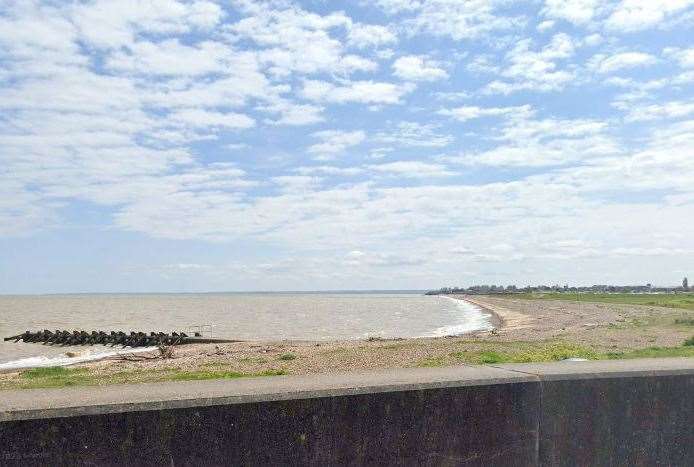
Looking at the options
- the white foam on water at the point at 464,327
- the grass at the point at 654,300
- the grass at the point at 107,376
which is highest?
the grass at the point at 654,300

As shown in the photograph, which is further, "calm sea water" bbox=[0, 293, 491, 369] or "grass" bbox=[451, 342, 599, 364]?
"calm sea water" bbox=[0, 293, 491, 369]

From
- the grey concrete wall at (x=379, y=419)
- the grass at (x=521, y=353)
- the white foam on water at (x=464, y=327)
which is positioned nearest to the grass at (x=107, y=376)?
the grass at (x=521, y=353)

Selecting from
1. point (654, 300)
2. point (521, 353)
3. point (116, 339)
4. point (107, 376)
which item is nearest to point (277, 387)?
point (107, 376)

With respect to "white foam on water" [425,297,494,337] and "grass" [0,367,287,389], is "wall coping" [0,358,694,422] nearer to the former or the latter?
"grass" [0,367,287,389]

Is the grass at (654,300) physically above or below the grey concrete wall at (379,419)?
below

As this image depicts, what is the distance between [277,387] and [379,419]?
608mm

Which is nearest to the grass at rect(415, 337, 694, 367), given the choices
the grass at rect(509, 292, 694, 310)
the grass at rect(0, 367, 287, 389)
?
the grass at rect(0, 367, 287, 389)

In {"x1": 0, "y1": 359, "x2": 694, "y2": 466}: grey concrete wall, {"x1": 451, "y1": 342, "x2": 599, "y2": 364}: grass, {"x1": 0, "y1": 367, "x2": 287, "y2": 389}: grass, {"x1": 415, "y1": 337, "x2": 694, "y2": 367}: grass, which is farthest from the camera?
{"x1": 451, "y1": 342, "x2": 599, "y2": 364}: grass

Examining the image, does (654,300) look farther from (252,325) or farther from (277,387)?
(277,387)

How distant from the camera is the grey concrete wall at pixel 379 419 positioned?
317cm

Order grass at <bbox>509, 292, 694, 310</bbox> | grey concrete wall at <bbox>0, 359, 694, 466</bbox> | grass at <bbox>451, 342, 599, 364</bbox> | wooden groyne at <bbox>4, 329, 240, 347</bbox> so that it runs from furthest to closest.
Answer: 1. grass at <bbox>509, 292, 694, 310</bbox>
2. wooden groyne at <bbox>4, 329, 240, 347</bbox>
3. grass at <bbox>451, 342, 599, 364</bbox>
4. grey concrete wall at <bbox>0, 359, 694, 466</bbox>

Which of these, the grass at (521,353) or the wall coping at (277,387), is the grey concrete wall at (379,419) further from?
the grass at (521,353)

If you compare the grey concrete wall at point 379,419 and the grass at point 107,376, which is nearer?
the grey concrete wall at point 379,419

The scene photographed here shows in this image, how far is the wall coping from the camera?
320 centimetres
